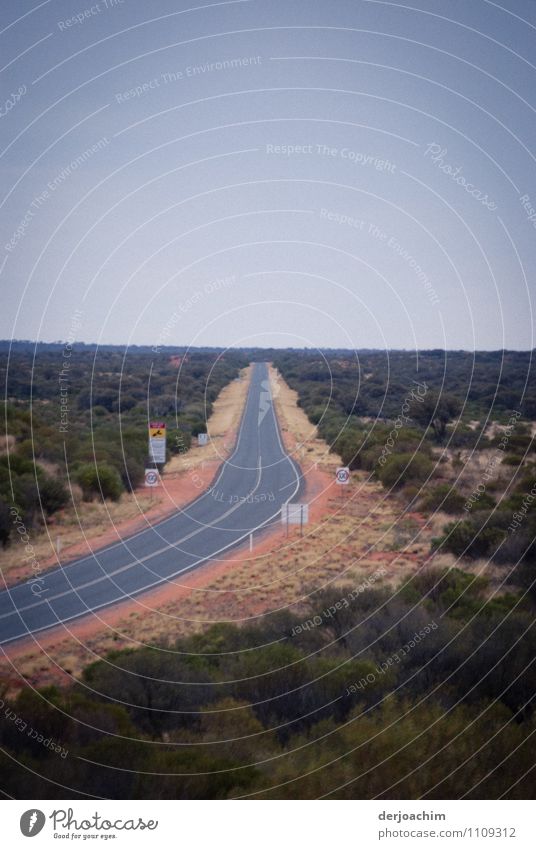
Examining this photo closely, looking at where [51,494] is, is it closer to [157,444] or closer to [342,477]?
[157,444]

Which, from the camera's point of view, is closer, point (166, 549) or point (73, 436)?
point (166, 549)

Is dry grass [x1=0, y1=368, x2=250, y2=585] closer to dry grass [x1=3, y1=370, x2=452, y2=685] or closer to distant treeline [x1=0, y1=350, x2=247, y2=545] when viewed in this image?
distant treeline [x1=0, y1=350, x2=247, y2=545]

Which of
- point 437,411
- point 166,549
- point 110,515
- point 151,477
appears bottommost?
point 110,515

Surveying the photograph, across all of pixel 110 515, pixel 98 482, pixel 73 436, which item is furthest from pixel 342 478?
pixel 73 436

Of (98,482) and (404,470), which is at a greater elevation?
(404,470)

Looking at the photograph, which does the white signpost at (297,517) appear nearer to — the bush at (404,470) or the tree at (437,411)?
the bush at (404,470)

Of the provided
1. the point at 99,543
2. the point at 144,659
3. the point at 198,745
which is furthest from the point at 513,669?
the point at 99,543
